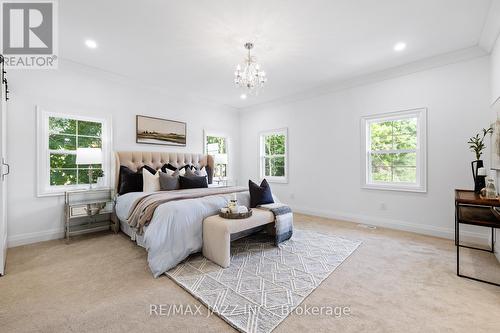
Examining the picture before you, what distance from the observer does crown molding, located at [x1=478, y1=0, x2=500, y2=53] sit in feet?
→ 7.47

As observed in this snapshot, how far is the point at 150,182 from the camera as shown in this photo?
3678 millimetres

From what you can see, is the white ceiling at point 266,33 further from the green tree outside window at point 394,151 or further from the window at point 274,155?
the window at point 274,155

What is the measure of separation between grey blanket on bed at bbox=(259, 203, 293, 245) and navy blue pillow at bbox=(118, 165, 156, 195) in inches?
86.0

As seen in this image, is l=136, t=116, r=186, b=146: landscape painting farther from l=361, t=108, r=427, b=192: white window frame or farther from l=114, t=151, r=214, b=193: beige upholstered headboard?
l=361, t=108, r=427, b=192: white window frame

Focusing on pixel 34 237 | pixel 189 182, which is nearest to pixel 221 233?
pixel 189 182

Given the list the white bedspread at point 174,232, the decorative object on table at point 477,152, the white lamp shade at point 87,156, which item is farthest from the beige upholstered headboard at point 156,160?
the decorative object on table at point 477,152

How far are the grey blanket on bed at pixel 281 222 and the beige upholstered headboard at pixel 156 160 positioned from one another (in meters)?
2.46

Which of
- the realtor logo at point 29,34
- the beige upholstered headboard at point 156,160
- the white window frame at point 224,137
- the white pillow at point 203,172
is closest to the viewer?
the realtor logo at point 29,34

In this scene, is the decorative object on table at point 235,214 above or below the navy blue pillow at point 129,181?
below

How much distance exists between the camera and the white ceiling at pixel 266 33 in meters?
2.29

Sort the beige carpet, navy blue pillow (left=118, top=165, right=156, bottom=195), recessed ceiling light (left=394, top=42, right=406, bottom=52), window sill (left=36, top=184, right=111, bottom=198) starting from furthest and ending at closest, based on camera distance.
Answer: navy blue pillow (left=118, top=165, right=156, bottom=195) < window sill (left=36, top=184, right=111, bottom=198) < recessed ceiling light (left=394, top=42, right=406, bottom=52) < the beige carpet

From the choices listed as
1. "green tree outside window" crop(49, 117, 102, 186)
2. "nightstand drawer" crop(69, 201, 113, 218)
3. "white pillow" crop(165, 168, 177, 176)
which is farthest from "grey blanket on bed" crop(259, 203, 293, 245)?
"green tree outside window" crop(49, 117, 102, 186)

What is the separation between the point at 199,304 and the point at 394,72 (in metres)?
4.43

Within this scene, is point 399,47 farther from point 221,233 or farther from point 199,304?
point 199,304
